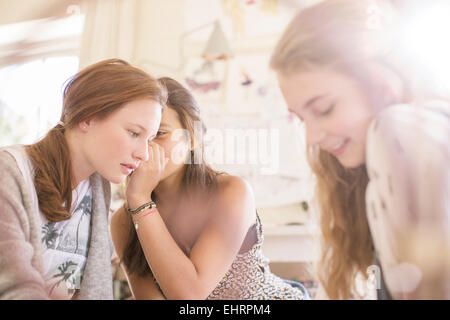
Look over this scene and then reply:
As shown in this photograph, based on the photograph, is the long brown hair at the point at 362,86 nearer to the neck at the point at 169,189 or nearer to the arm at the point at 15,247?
the neck at the point at 169,189

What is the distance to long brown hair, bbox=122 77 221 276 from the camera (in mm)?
812

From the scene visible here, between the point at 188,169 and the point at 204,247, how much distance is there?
173mm

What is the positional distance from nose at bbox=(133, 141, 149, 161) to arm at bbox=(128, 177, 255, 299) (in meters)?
0.12

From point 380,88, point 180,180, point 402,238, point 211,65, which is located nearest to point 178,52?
point 211,65

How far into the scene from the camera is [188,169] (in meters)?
0.82

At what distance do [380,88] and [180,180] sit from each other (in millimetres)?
448

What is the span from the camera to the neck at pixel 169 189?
807 mm

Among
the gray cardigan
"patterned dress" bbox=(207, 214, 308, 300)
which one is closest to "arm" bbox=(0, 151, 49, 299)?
the gray cardigan

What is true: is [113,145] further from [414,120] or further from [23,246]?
[414,120]

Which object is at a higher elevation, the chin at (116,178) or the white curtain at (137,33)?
the white curtain at (137,33)

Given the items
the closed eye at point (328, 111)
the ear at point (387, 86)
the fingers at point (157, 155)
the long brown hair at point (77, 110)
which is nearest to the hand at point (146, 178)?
the fingers at point (157, 155)

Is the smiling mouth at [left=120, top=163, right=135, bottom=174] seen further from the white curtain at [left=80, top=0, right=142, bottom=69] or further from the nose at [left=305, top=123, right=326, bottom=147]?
the nose at [left=305, top=123, right=326, bottom=147]

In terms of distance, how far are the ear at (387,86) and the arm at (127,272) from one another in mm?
583

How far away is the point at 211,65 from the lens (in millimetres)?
839
